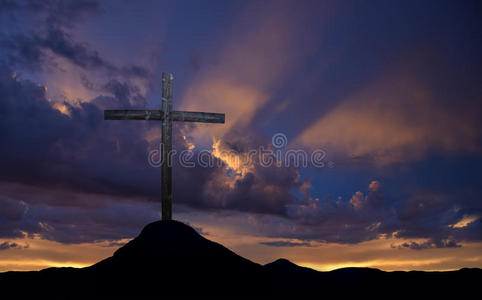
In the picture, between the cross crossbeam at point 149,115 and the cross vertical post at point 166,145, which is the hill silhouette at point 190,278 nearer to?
the cross vertical post at point 166,145

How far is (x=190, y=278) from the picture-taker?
41.6 ft

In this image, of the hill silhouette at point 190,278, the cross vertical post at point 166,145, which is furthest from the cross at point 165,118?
the hill silhouette at point 190,278

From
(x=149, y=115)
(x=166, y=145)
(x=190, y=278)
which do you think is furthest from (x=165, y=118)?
(x=190, y=278)

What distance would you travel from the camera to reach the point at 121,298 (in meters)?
11.5

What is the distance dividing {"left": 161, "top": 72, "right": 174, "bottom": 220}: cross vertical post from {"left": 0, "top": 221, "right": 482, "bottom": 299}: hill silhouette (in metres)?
0.93

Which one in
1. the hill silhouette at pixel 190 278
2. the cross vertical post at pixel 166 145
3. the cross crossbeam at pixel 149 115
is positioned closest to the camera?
the hill silhouette at pixel 190 278

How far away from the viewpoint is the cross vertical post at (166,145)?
1528 cm

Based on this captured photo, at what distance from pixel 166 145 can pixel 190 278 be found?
Result: 5.51 m

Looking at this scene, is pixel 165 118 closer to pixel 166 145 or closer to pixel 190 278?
pixel 166 145

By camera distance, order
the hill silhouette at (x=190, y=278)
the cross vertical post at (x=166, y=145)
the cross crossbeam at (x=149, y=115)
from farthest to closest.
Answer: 1. the cross crossbeam at (x=149, y=115)
2. the cross vertical post at (x=166, y=145)
3. the hill silhouette at (x=190, y=278)

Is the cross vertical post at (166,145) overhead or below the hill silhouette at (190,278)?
overhead

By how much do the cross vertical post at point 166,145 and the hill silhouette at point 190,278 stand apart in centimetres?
93

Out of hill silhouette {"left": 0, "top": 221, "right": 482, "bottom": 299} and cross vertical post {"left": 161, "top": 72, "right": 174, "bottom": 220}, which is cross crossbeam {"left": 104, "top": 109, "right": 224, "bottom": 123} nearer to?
cross vertical post {"left": 161, "top": 72, "right": 174, "bottom": 220}

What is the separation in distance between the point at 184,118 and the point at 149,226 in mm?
4680
